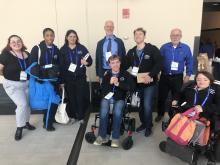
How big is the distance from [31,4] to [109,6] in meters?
1.26

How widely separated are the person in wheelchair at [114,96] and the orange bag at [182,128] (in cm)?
64

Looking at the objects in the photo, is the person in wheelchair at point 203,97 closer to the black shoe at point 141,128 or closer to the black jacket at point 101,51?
the black shoe at point 141,128

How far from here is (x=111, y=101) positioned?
3141 mm

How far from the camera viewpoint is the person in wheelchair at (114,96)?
9.93 ft

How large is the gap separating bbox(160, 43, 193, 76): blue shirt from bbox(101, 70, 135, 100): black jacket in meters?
0.62

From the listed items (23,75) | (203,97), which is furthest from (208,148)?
(23,75)

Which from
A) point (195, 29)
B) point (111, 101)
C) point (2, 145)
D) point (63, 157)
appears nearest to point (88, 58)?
point (111, 101)

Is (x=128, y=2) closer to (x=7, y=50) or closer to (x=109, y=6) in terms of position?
(x=109, y=6)

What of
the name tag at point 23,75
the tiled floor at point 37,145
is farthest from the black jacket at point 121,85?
the name tag at point 23,75

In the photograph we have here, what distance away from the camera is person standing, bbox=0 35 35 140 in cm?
323

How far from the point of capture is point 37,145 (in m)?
3.22

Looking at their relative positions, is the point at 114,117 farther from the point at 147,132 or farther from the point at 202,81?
the point at 202,81

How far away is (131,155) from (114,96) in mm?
726

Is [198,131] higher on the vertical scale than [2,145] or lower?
higher
